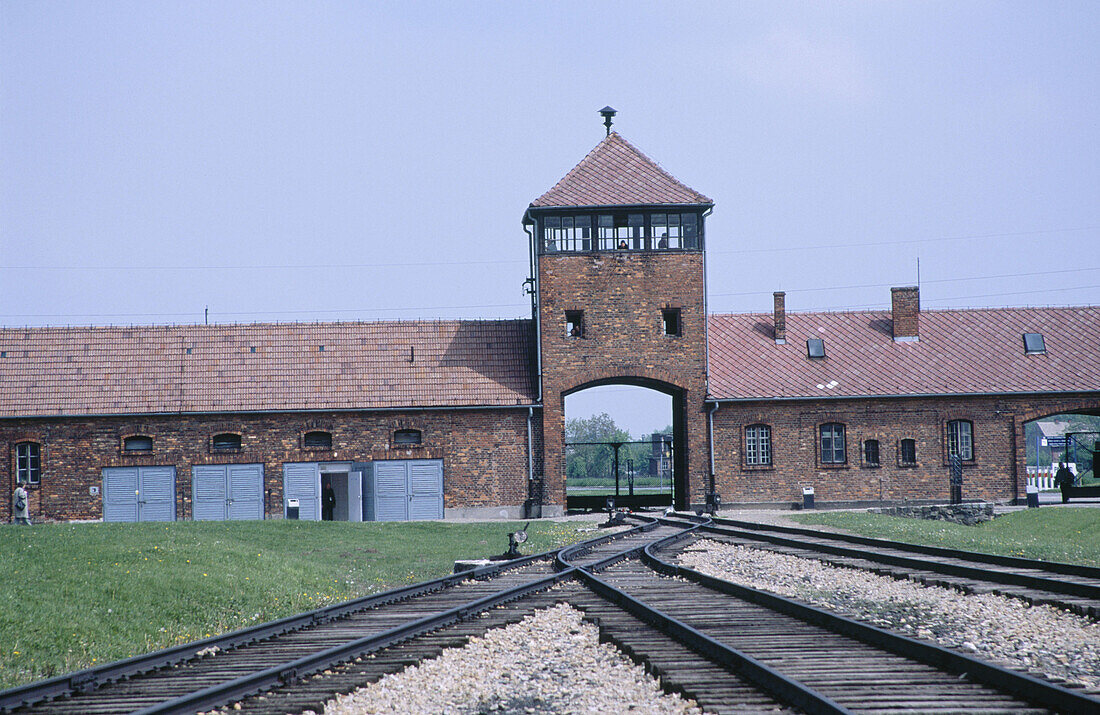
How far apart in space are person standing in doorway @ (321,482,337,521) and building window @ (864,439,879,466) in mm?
16424

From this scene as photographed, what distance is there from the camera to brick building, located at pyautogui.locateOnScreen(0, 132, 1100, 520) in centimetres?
3203

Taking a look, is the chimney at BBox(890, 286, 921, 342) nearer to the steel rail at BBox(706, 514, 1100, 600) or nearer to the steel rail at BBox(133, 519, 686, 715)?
the steel rail at BBox(706, 514, 1100, 600)

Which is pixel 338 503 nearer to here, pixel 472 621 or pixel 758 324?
pixel 758 324

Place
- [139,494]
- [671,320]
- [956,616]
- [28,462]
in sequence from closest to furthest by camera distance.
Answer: [956,616] < [139,494] < [28,462] < [671,320]

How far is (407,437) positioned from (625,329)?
7312 mm

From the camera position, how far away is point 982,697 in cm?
644

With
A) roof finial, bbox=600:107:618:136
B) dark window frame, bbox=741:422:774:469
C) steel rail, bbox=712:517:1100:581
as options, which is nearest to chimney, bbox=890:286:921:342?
dark window frame, bbox=741:422:774:469

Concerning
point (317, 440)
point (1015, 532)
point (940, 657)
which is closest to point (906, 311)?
point (1015, 532)

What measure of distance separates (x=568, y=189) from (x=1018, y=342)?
16145mm

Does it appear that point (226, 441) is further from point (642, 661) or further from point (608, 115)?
point (642, 661)

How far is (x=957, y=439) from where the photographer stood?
34125mm

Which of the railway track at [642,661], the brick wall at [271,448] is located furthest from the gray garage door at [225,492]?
the railway track at [642,661]

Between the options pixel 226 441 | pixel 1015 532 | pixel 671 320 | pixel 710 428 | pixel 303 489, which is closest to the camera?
pixel 1015 532

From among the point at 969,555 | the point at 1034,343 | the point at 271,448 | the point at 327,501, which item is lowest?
the point at 327,501
